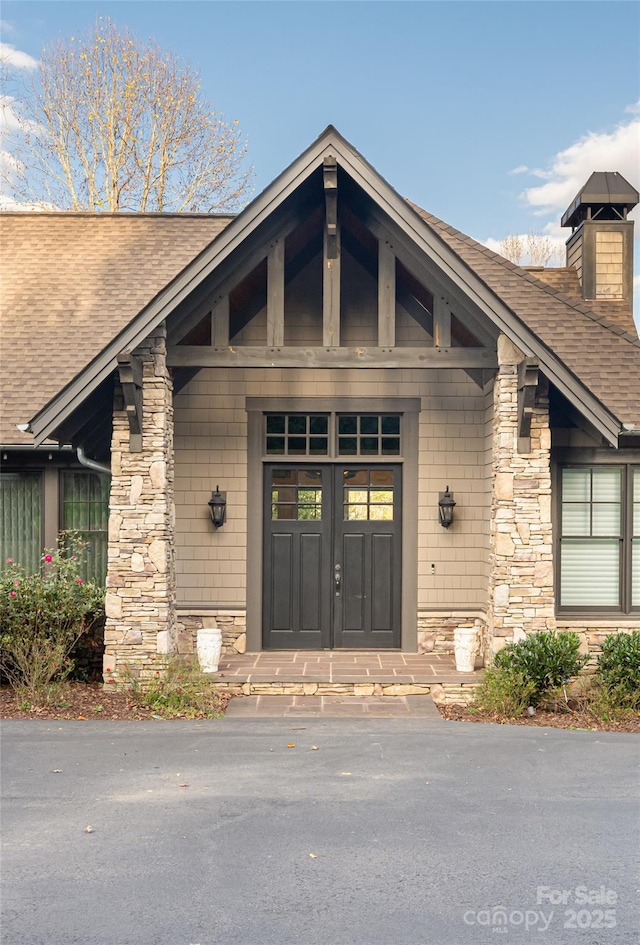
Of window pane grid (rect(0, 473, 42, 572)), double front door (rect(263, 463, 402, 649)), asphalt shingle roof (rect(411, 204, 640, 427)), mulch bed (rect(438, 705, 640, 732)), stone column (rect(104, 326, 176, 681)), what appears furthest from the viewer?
window pane grid (rect(0, 473, 42, 572))

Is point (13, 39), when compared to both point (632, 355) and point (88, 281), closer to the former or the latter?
point (88, 281)

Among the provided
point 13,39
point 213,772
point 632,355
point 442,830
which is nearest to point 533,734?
point 442,830

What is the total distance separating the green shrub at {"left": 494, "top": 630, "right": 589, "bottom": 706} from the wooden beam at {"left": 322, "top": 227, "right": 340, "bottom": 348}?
375cm

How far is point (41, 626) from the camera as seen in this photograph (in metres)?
8.34

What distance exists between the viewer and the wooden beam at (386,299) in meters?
8.39

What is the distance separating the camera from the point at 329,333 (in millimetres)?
8383

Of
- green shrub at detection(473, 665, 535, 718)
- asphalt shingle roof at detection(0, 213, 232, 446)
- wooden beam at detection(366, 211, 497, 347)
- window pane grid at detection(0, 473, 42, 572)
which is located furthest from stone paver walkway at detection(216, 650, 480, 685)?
asphalt shingle roof at detection(0, 213, 232, 446)

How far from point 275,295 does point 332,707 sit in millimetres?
4424

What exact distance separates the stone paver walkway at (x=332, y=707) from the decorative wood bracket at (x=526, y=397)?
2.96 metres

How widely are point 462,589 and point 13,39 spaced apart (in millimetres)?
18225

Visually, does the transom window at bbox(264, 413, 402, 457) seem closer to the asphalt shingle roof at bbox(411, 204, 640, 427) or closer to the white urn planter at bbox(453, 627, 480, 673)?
the asphalt shingle roof at bbox(411, 204, 640, 427)

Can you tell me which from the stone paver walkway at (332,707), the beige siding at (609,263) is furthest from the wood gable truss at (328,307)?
the beige siding at (609,263)

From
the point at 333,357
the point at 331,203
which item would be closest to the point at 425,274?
the point at 331,203

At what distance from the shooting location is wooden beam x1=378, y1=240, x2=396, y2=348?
839 cm
